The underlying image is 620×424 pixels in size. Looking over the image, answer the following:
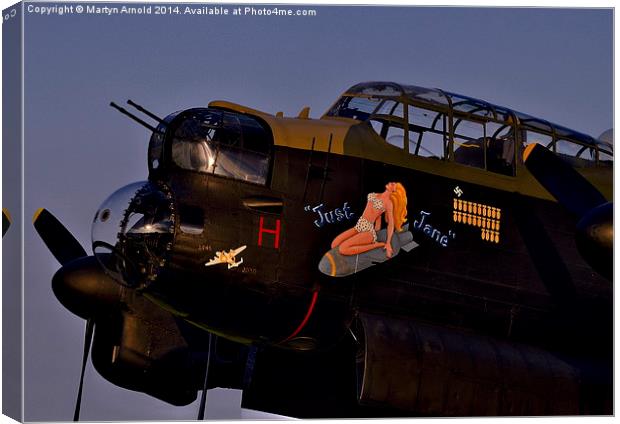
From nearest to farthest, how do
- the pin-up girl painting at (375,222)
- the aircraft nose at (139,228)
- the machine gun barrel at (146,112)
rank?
the aircraft nose at (139,228)
the machine gun barrel at (146,112)
the pin-up girl painting at (375,222)

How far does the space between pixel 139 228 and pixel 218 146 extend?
51.5 inches

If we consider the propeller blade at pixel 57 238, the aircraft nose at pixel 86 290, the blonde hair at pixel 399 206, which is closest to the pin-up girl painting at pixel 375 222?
the blonde hair at pixel 399 206

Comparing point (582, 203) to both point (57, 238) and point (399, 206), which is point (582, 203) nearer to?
point (399, 206)

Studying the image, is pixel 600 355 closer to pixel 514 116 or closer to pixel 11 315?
pixel 514 116

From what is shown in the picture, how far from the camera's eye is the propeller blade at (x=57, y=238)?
803 inches

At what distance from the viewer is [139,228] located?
17.2m

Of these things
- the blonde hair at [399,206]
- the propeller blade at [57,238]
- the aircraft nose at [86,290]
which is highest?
the blonde hair at [399,206]

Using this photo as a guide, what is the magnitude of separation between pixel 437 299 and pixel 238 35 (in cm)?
409

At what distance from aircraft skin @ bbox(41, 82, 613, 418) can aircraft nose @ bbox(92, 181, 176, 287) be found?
8 cm

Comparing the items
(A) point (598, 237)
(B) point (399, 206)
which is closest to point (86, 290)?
(B) point (399, 206)

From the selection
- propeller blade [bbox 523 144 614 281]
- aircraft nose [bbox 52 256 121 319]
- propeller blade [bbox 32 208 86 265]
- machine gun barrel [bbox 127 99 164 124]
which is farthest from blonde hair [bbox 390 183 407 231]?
propeller blade [bbox 32 208 86 265]

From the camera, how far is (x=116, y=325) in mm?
20453

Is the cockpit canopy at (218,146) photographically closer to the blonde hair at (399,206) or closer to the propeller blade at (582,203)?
the blonde hair at (399,206)

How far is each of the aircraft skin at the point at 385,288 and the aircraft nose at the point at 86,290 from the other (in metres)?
2.19
